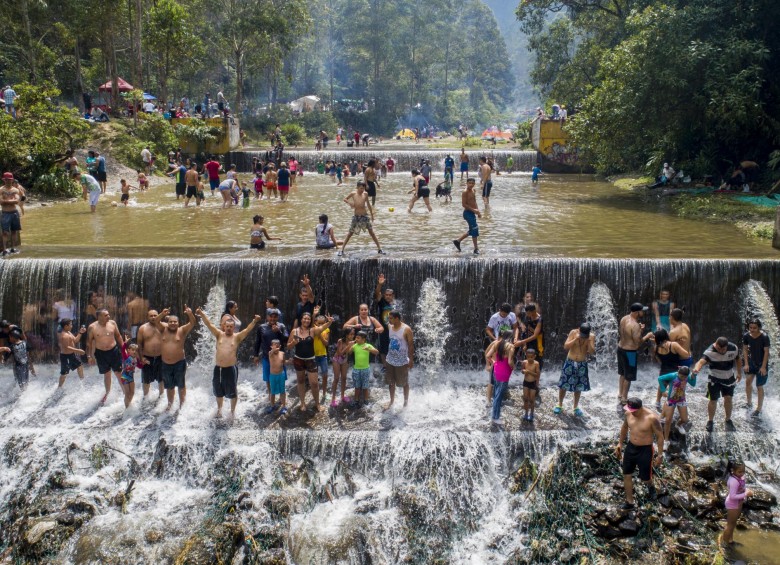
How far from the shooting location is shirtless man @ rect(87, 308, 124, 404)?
10.2 m

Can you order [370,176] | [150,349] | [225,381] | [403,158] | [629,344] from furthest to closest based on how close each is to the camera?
[403,158], [370,176], [150,349], [629,344], [225,381]

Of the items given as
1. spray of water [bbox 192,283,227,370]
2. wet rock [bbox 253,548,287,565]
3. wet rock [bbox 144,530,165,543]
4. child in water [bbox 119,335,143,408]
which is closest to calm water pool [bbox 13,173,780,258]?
spray of water [bbox 192,283,227,370]

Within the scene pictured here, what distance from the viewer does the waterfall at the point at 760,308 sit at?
11250 millimetres

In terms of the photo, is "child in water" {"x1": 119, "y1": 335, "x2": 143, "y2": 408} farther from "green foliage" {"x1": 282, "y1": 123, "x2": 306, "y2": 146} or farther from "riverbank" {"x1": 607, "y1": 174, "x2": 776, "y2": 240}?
"green foliage" {"x1": 282, "y1": 123, "x2": 306, "y2": 146}

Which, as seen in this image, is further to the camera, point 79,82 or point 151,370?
point 79,82

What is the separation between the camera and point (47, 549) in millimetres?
7742

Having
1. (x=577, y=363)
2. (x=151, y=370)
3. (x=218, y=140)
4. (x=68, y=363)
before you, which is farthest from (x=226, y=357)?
(x=218, y=140)

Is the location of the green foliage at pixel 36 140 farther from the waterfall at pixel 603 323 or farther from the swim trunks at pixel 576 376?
the swim trunks at pixel 576 376

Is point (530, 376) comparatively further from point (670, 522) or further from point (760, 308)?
point (760, 308)

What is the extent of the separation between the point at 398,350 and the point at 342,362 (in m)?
0.89

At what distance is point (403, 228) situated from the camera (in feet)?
Answer: 50.6

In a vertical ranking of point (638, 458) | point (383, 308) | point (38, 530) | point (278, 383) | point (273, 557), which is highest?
point (383, 308)

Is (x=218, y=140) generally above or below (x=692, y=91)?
below

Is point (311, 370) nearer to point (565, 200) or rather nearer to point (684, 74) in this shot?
point (565, 200)
